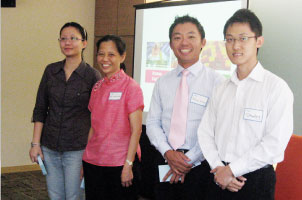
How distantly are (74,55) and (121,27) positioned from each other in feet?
8.19

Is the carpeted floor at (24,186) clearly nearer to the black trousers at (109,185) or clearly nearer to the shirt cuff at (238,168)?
the black trousers at (109,185)

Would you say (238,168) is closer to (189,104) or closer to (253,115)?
(253,115)

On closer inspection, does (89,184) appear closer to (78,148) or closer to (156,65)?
(78,148)

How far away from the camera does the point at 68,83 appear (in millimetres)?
2279

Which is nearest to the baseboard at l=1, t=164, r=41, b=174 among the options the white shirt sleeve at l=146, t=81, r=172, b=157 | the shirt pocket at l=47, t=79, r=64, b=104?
the shirt pocket at l=47, t=79, r=64, b=104

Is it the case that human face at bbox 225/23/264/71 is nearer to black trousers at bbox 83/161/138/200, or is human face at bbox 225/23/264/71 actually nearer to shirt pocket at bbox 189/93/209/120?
shirt pocket at bbox 189/93/209/120

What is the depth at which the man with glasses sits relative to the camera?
1.46m

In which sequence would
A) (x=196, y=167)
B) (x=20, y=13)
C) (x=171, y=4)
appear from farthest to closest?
(x=20, y=13) → (x=171, y=4) → (x=196, y=167)

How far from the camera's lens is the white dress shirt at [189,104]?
1836 mm

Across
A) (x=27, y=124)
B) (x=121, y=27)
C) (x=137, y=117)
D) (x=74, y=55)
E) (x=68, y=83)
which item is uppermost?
(x=121, y=27)

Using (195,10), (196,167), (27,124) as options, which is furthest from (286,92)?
(27,124)

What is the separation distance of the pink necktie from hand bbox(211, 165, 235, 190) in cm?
34

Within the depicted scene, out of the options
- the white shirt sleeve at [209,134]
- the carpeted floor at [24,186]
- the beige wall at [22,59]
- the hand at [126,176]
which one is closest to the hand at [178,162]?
the white shirt sleeve at [209,134]

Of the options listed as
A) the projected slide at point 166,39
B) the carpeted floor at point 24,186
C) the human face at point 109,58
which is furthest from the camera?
the carpeted floor at point 24,186
